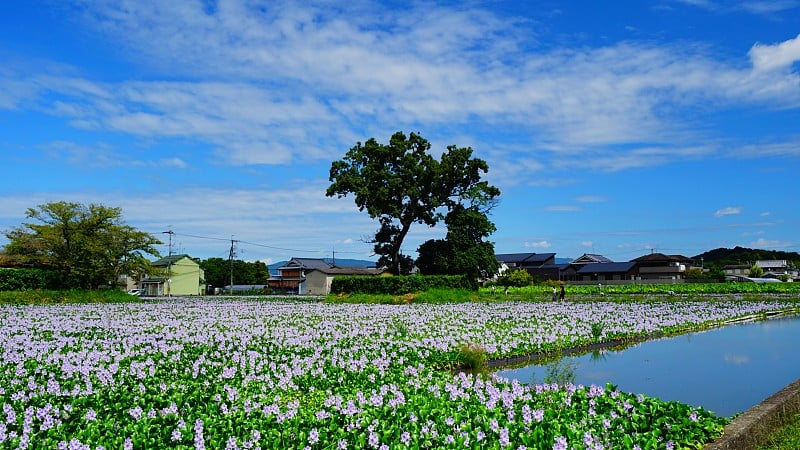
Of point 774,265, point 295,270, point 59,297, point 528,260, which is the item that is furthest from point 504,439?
point 774,265

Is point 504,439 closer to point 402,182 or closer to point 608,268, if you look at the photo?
point 402,182

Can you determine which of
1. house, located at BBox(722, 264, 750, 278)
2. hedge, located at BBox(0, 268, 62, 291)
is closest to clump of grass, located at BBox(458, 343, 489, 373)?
hedge, located at BBox(0, 268, 62, 291)

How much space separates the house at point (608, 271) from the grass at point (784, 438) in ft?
246

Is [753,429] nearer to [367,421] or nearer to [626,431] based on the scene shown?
[626,431]

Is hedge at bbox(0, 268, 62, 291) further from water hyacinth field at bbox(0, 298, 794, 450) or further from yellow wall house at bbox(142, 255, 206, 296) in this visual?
yellow wall house at bbox(142, 255, 206, 296)

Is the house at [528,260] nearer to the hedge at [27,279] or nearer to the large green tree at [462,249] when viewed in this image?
the large green tree at [462,249]

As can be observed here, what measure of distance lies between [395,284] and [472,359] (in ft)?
85.2

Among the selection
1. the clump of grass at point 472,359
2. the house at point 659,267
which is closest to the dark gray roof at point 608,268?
the house at point 659,267

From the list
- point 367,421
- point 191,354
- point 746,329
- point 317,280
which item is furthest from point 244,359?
point 317,280

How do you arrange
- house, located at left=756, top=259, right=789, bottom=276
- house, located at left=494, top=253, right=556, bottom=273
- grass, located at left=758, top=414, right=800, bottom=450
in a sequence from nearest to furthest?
grass, located at left=758, top=414, right=800, bottom=450, house, located at left=494, top=253, right=556, bottom=273, house, located at left=756, top=259, right=789, bottom=276

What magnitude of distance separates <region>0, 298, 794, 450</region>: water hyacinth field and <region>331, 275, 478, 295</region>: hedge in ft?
74.9

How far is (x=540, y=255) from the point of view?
96625 mm

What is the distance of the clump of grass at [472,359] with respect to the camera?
1059cm

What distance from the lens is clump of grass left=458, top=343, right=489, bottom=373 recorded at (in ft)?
34.7
